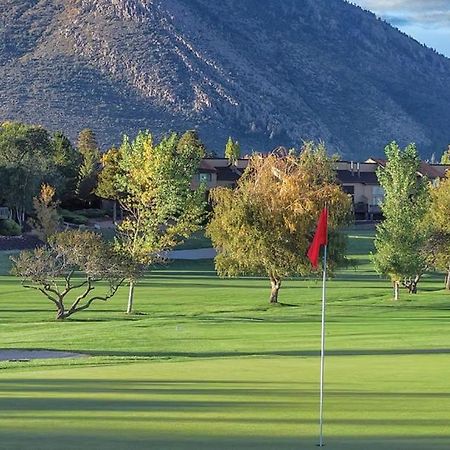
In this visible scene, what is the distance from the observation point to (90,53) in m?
186

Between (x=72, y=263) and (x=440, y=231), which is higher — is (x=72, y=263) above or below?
below

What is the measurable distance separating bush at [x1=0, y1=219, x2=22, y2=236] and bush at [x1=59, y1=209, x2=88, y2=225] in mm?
7225

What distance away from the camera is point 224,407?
1447 centimetres

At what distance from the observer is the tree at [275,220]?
45531mm

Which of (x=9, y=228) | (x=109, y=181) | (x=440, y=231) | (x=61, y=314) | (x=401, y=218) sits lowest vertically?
(x=61, y=314)

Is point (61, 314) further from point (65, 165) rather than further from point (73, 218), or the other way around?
point (65, 165)

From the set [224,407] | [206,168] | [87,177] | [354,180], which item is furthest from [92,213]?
[224,407]

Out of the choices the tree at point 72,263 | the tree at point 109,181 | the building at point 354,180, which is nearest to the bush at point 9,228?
the tree at point 109,181

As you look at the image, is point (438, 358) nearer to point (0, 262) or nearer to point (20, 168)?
point (0, 262)

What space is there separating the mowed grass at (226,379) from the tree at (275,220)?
2.46 metres

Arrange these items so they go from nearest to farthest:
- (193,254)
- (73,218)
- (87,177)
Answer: (193,254) < (73,218) < (87,177)

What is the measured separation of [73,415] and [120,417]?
0.62 m

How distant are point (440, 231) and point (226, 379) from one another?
37.6m

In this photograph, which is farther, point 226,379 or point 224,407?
point 226,379
